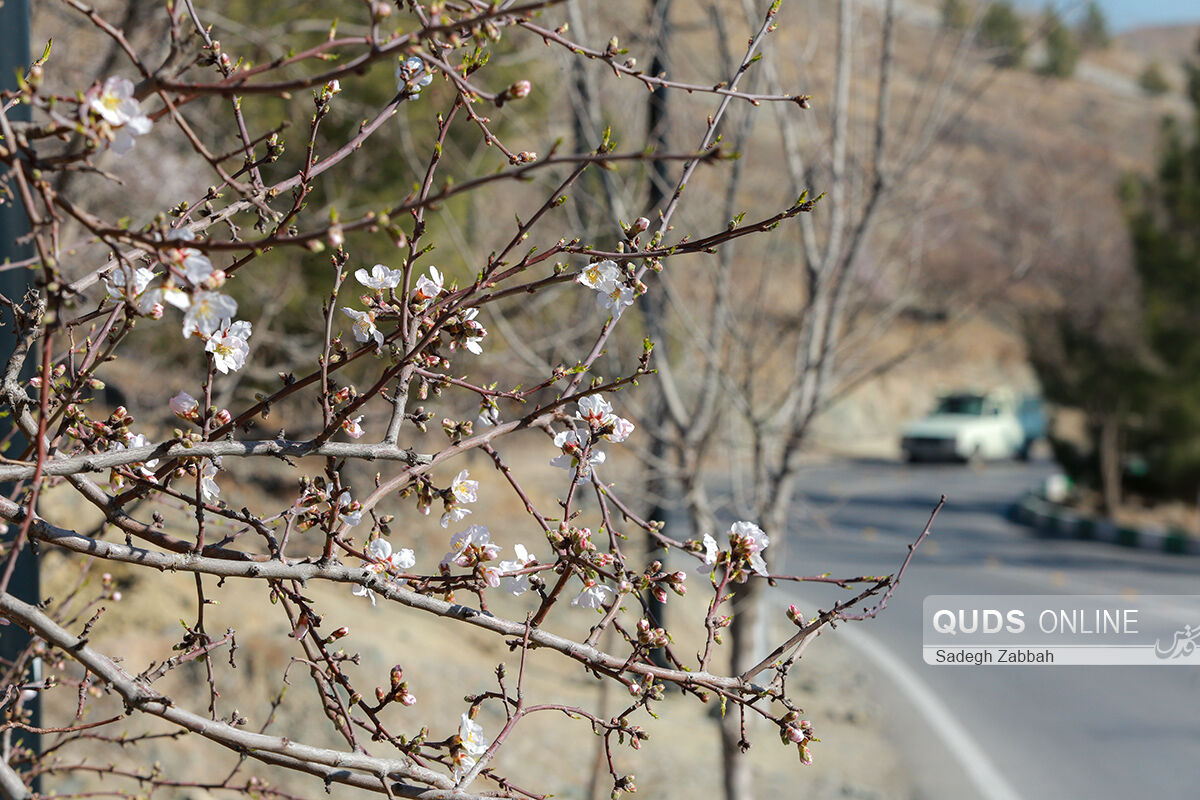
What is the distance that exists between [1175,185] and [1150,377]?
9.41ft

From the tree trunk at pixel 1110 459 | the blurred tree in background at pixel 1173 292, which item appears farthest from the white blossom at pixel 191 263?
the tree trunk at pixel 1110 459

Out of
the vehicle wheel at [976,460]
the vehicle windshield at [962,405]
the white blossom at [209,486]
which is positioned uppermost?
the vehicle windshield at [962,405]

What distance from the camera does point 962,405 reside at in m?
24.7

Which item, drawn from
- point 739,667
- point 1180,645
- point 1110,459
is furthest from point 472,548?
point 1110,459

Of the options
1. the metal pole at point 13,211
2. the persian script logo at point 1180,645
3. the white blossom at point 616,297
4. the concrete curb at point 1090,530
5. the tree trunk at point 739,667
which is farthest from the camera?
the concrete curb at point 1090,530

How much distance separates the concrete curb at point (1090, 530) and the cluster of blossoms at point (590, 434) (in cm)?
1341

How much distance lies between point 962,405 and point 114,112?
82.8 feet

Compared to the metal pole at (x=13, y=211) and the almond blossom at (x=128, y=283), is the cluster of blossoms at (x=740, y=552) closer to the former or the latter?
the almond blossom at (x=128, y=283)

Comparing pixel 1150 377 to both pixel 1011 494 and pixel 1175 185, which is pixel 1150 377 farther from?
pixel 1011 494

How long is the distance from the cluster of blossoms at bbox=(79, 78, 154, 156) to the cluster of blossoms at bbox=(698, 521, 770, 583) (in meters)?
1.02

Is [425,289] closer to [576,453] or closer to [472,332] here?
[472,332]

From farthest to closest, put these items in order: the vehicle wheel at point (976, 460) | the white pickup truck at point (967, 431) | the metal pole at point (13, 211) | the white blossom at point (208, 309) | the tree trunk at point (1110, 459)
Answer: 1. the vehicle wheel at point (976, 460)
2. the white pickup truck at point (967, 431)
3. the tree trunk at point (1110, 459)
4. the metal pole at point (13, 211)
5. the white blossom at point (208, 309)

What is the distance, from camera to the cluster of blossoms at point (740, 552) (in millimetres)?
1666

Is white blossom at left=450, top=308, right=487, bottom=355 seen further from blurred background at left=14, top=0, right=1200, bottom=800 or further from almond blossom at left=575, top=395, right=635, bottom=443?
blurred background at left=14, top=0, right=1200, bottom=800
